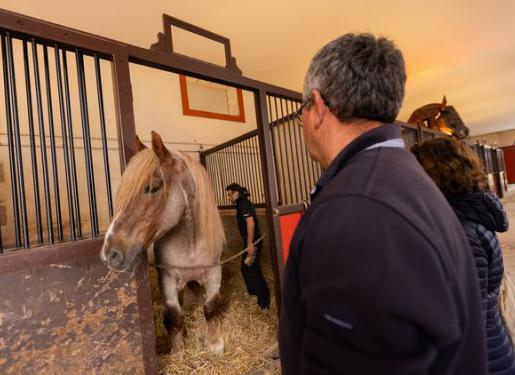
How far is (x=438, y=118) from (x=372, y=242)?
6075 millimetres

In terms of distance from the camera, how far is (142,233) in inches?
48.2

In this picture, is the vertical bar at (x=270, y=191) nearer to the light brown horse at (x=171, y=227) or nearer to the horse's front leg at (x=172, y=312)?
the light brown horse at (x=171, y=227)

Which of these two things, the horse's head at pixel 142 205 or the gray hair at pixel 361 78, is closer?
the gray hair at pixel 361 78

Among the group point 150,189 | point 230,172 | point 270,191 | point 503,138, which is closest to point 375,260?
point 150,189

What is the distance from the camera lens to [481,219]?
40.6 inches

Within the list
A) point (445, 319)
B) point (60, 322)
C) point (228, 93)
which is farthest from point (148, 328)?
point (228, 93)

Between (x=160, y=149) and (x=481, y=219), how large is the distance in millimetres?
1377

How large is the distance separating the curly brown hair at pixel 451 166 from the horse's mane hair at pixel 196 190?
3.74ft

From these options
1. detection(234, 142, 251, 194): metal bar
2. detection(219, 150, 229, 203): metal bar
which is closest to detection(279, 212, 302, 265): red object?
detection(234, 142, 251, 194): metal bar

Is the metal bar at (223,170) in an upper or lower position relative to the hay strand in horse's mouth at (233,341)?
upper

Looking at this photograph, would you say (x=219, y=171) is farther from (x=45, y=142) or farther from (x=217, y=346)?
(x=45, y=142)

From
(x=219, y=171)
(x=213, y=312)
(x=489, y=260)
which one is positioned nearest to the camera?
(x=489, y=260)

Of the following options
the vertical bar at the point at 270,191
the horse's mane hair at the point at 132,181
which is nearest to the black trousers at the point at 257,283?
the vertical bar at the point at 270,191

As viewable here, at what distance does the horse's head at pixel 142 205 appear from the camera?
110 centimetres
